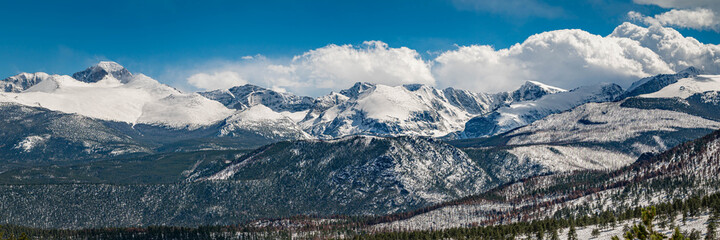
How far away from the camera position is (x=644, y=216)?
103375mm

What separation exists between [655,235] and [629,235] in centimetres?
495

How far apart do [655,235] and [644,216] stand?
3455 mm

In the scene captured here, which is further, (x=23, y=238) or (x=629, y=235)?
(x=23, y=238)

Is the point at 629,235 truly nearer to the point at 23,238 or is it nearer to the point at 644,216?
the point at 644,216

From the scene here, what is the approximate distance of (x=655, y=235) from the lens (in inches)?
4090

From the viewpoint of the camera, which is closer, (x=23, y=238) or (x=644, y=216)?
(x=644, y=216)

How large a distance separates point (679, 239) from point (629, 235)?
7620 millimetres

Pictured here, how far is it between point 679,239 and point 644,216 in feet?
19.3

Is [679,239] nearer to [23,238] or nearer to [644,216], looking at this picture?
[644,216]

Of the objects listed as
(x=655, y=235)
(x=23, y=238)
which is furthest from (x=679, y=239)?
(x=23, y=238)

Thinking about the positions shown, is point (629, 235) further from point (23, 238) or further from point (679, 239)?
point (23, 238)

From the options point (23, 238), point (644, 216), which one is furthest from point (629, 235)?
point (23, 238)

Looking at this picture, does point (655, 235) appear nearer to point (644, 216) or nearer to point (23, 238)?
point (644, 216)

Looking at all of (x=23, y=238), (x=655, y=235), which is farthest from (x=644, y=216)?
(x=23, y=238)
